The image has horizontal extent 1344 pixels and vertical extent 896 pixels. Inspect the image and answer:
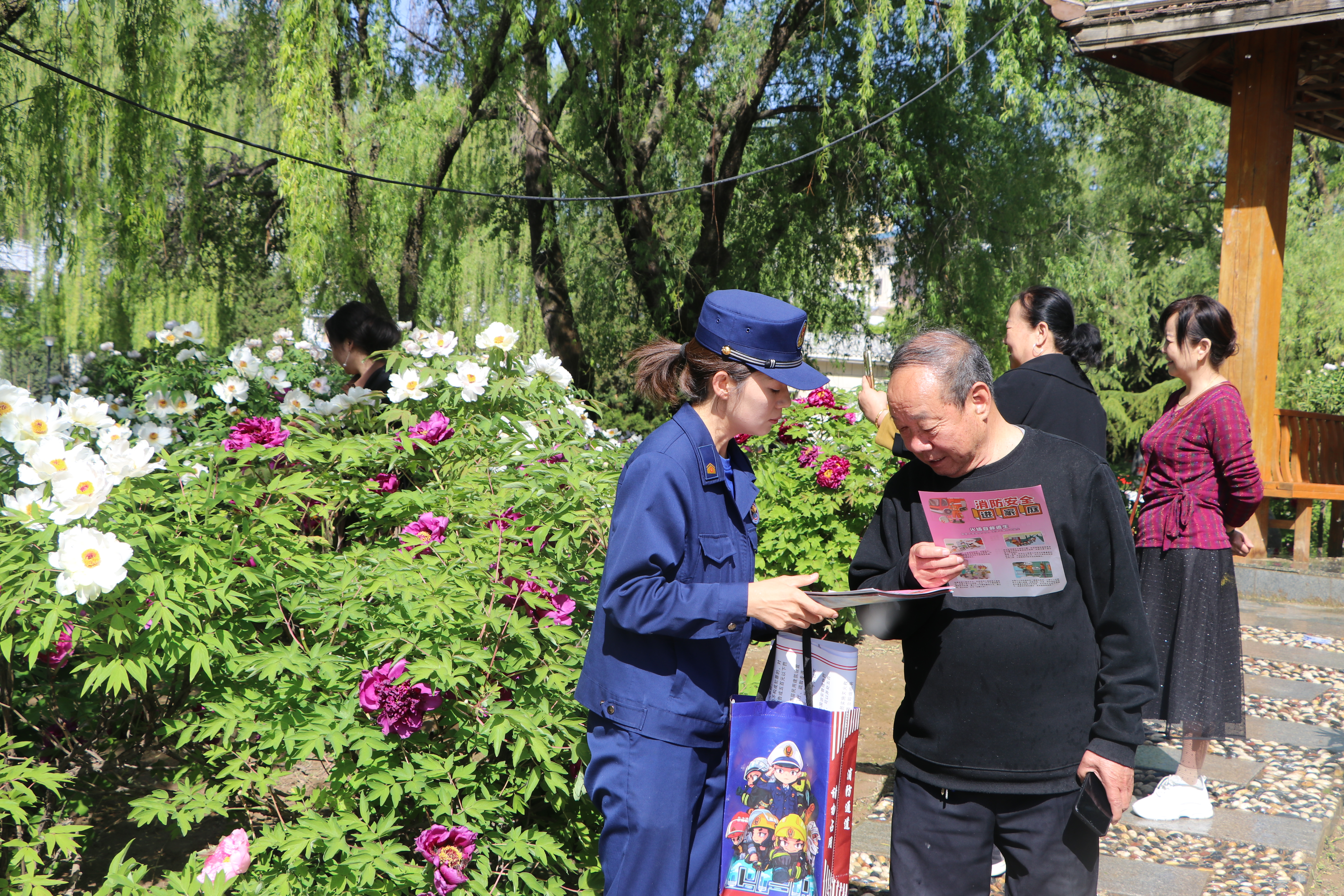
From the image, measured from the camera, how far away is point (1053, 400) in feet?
10.4

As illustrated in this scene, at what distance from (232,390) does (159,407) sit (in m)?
0.33

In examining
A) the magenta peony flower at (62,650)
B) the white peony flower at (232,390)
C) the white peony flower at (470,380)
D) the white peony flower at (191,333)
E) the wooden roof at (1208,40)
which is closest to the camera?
the magenta peony flower at (62,650)

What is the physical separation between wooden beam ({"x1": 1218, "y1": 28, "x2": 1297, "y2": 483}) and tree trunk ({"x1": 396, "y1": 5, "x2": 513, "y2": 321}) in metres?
6.98

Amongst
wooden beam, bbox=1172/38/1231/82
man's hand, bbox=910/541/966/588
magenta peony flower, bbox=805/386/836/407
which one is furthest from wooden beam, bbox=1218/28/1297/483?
man's hand, bbox=910/541/966/588

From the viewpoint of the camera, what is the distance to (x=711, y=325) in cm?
203

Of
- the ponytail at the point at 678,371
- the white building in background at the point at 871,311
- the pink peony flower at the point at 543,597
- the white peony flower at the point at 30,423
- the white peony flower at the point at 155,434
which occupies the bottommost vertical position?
the pink peony flower at the point at 543,597

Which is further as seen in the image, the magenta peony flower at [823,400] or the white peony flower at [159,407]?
the magenta peony flower at [823,400]

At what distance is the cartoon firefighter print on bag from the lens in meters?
1.88

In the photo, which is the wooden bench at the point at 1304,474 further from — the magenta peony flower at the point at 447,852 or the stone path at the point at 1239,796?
the magenta peony flower at the point at 447,852

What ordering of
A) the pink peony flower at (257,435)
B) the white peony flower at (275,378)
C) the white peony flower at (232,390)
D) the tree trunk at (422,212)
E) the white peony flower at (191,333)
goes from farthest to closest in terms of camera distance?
the tree trunk at (422,212) → the white peony flower at (191,333) → the white peony flower at (275,378) → the white peony flower at (232,390) → the pink peony flower at (257,435)

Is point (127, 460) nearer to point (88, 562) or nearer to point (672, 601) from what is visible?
point (88, 562)

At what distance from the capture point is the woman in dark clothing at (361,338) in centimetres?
438

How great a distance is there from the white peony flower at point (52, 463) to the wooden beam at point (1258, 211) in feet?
26.4

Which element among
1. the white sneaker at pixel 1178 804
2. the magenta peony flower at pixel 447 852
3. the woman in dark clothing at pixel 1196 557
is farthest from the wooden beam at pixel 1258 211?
the magenta peony flower at pixel 447 852
